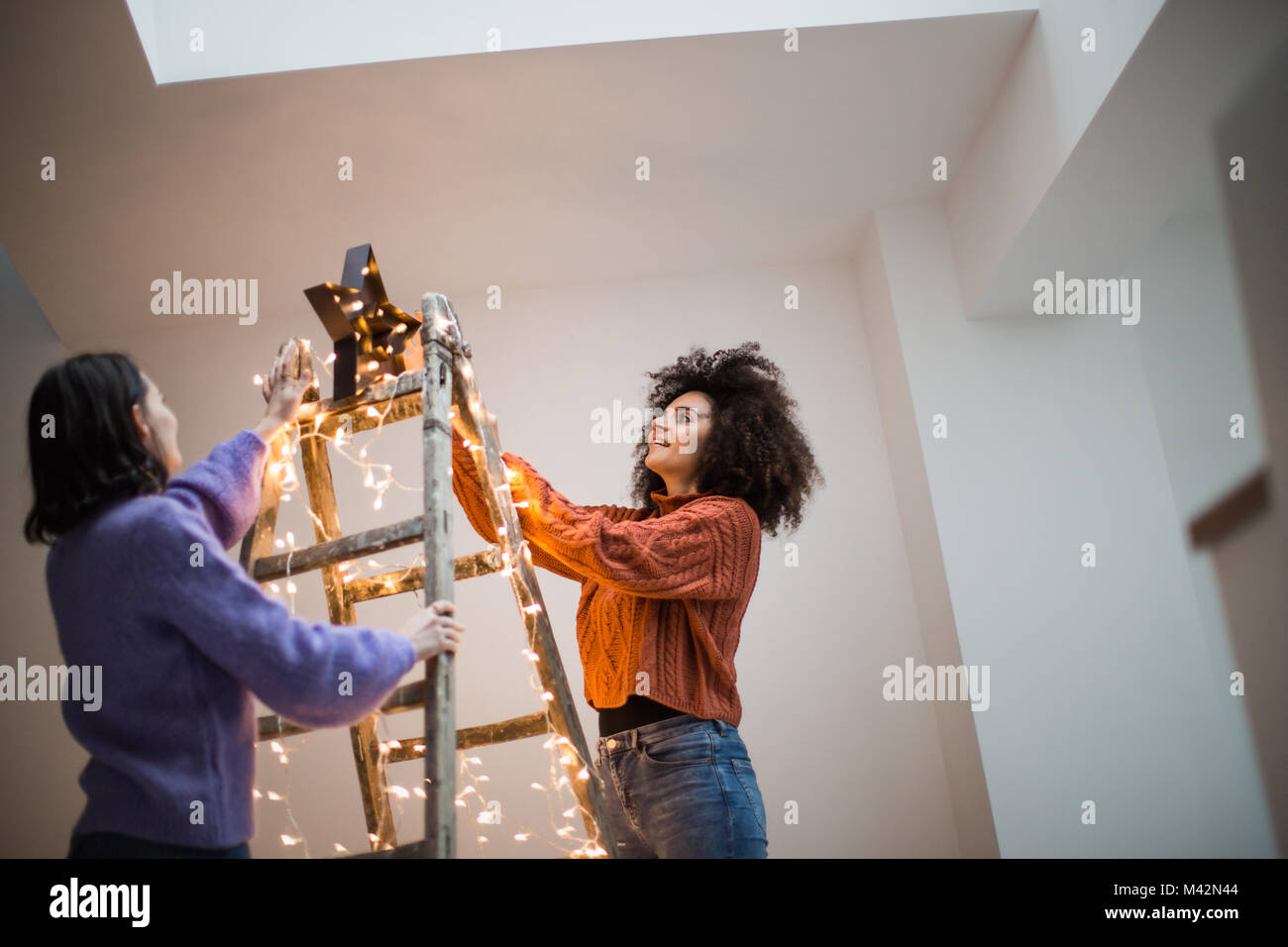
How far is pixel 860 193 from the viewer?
277 cm

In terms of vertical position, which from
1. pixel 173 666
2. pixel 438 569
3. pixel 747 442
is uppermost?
pixel 747 442

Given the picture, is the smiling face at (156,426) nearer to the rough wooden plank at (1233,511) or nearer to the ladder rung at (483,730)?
the ladder rung at (483,730)

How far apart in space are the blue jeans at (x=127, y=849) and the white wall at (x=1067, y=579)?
199cm

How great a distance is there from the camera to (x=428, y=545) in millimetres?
1322

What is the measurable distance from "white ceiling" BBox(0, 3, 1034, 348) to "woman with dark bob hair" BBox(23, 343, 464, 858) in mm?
1436

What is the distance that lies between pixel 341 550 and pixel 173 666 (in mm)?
352

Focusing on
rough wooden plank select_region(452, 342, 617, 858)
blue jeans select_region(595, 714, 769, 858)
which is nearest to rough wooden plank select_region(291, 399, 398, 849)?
rough wooden plank select_region(452, 342, 617, 858)

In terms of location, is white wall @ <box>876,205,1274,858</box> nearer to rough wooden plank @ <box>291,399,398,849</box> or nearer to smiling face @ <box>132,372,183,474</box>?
rough wooden plank @ <box>291,399,398,849</box>

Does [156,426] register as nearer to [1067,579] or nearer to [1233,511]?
[1067,579]

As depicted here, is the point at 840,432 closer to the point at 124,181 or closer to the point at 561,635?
the point at 561,635

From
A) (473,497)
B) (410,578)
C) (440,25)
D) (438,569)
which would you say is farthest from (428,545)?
(440,25)

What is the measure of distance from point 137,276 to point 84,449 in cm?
195

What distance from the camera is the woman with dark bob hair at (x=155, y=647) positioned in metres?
1.01

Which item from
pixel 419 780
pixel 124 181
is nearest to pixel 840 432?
pixel 419 780
